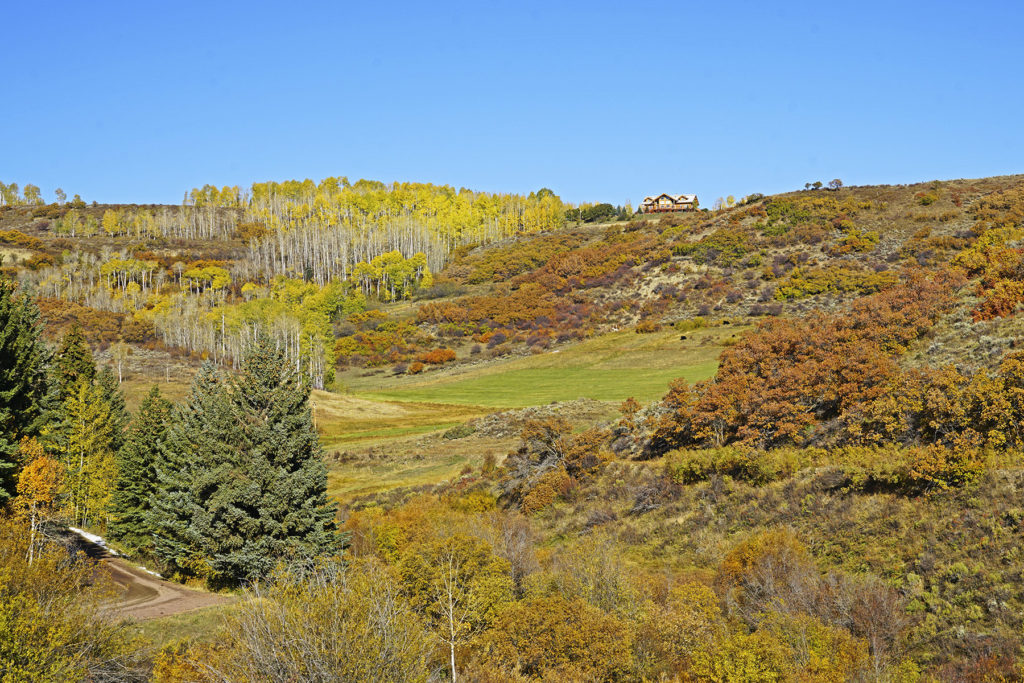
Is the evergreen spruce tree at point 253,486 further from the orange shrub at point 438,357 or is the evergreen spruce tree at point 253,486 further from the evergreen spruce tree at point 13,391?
the orange shrub at point 438,357

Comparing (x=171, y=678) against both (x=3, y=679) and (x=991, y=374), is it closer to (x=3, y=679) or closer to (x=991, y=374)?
(x=3, y=679)

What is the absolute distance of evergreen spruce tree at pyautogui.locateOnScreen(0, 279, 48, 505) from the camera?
33844 mm

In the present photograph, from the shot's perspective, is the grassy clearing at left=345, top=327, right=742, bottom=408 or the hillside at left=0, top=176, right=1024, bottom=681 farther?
the grassy clearing at left=345, top=327, right=742, bottom=408

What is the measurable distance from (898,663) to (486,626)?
1230cm

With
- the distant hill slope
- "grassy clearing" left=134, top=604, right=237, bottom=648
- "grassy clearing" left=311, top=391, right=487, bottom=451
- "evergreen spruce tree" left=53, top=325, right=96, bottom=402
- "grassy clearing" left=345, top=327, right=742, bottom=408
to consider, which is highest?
the distant hill slope

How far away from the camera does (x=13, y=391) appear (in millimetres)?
34281

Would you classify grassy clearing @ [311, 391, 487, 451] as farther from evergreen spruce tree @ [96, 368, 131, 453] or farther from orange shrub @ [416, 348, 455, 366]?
orange shrub @ [416, 348, 455, 366]

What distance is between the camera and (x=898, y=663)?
21.3m

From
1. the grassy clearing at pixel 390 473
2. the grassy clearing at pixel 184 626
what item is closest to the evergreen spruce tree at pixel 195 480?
the grassy clearing at pixel 184 626

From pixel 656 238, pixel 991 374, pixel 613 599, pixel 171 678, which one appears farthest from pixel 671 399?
pixel 656 238

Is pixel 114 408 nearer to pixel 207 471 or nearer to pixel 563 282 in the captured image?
pixel 207 471

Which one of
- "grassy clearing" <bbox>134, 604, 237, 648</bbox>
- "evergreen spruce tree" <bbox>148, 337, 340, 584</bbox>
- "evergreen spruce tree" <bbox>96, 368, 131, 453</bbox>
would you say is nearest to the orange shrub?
"evergreen spruce tree" <bbox>96, 368, 131, 453</bbox>

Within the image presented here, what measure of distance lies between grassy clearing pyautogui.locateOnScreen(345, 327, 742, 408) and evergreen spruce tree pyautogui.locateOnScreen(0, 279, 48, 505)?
4551cm

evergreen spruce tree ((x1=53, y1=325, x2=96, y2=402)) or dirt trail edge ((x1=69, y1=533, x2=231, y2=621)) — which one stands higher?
evergreen spruce tree ((x1=53, y1=325, x2=96, y2=402))
